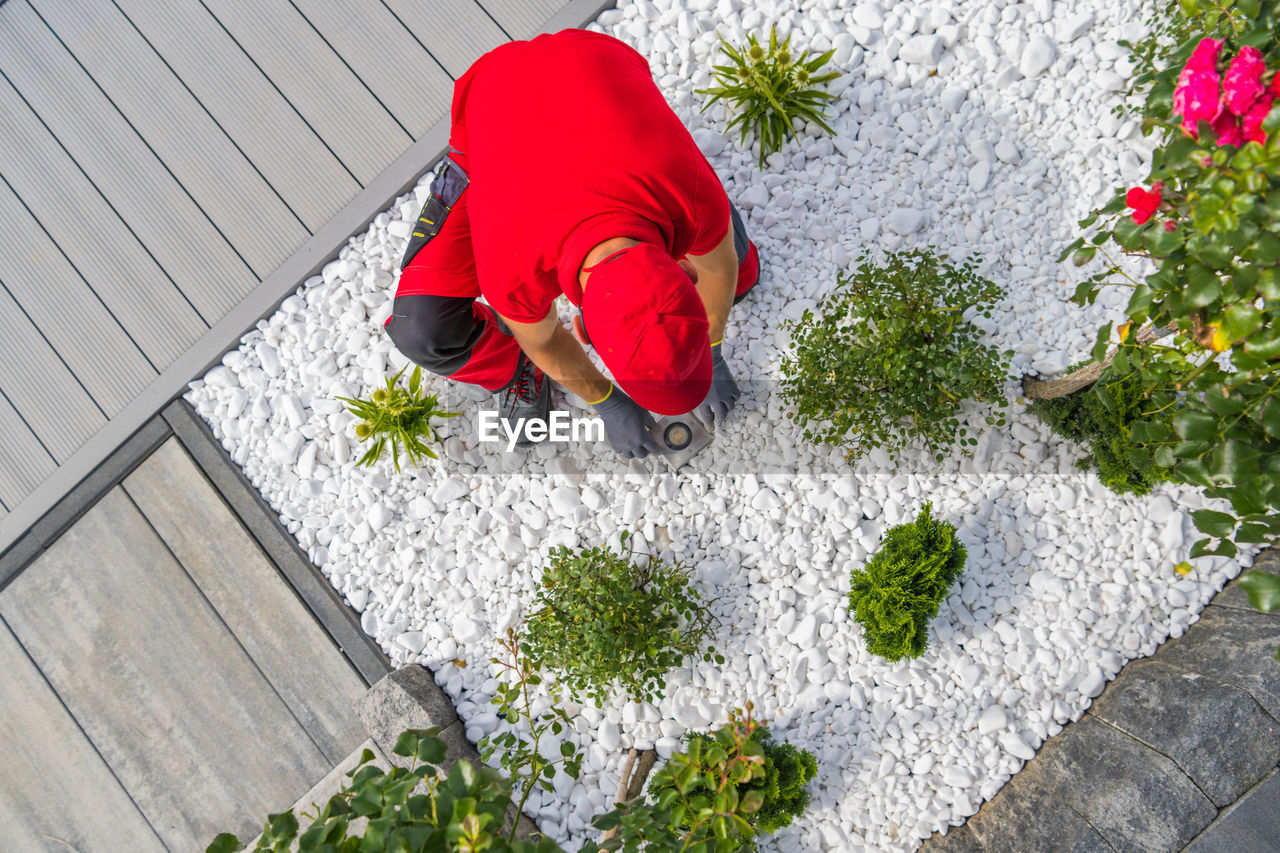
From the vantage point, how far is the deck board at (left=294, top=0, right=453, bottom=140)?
2.74 m

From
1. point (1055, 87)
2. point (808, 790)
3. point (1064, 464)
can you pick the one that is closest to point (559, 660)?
point (808, 790)

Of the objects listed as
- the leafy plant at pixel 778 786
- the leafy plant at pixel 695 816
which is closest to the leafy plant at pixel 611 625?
the leafy plant at pixel 778 786

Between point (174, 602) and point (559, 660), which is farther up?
point (174, 602)

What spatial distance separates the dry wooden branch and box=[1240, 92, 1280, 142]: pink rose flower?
0.77 m

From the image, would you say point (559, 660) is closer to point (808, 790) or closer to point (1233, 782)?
point (808, 790)

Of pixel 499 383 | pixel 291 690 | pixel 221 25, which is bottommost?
→ pixel 291 690

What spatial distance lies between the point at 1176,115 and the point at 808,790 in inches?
75.7

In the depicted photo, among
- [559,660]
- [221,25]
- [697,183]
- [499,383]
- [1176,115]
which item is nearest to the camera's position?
[1176,115]

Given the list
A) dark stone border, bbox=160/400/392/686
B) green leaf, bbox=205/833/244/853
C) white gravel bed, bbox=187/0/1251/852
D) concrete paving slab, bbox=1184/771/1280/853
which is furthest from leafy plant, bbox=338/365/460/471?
concrete paving slab, bbox=1184/771/1280/853

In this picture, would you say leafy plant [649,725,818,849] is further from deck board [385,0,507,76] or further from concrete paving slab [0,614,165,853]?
deck board [385,0,507,76]

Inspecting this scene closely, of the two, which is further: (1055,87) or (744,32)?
(744,32)

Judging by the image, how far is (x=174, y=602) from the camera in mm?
2562

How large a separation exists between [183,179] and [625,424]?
2052 mm

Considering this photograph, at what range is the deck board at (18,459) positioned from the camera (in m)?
2.74
